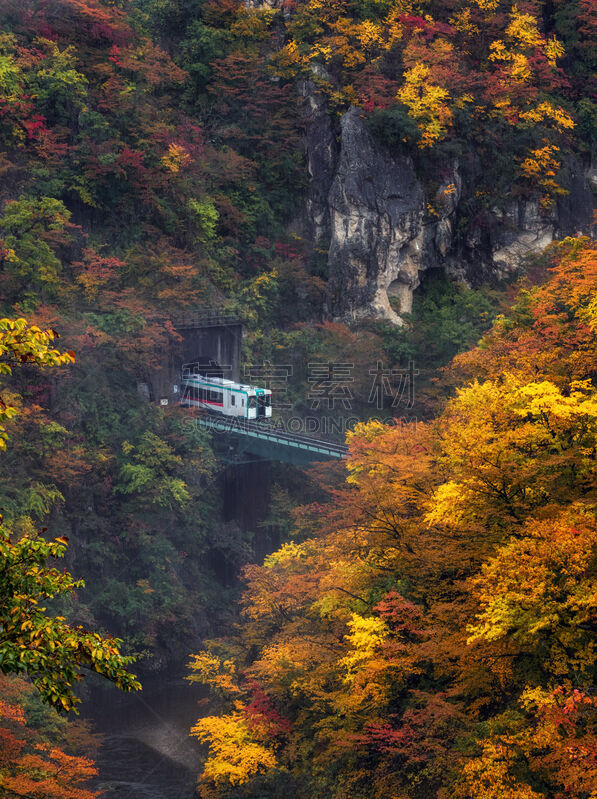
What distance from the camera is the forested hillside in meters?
16.4

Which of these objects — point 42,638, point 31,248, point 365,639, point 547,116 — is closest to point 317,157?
point 547,116

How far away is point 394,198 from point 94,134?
48.2 ft

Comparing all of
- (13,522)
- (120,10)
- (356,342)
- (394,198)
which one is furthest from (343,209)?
(13,522)

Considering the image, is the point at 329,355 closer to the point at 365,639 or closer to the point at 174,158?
the point at 174,158

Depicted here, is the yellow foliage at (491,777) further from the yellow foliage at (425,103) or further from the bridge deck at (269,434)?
the yellow foliage at (425,103)

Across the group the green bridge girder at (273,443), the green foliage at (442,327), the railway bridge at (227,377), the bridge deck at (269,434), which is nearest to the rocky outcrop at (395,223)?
the green foliage at (442,327)

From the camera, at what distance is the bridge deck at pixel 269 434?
3641 cm

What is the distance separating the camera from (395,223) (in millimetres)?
44312

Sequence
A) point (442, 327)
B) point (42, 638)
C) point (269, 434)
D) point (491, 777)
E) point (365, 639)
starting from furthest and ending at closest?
point (442, 327)
point (269, 434)
point (365, 639)
point (491, 777)
point (42, 638)

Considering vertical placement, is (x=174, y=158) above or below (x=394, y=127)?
below

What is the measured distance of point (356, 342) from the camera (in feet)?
141

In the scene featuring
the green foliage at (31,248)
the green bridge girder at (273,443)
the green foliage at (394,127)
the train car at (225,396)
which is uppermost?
the green foliage at (394,127)

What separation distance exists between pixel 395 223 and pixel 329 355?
24.7 ft

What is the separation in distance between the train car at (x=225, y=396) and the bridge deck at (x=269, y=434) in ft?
1.46
